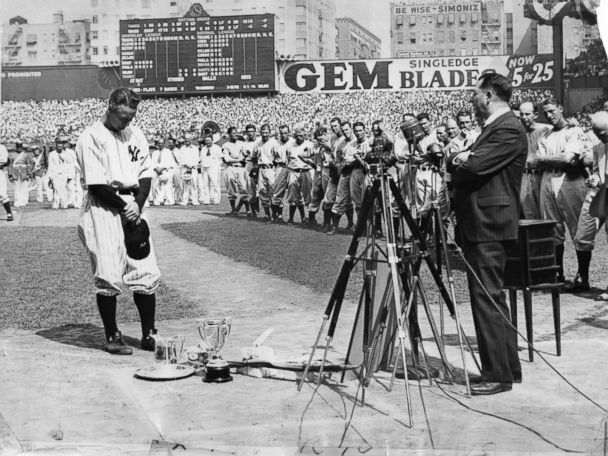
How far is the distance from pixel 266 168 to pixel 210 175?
5.58 m

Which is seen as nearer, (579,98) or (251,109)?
(579,98)

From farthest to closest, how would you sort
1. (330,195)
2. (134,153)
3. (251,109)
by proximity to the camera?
(330,195)
(251,109)
(134,153)

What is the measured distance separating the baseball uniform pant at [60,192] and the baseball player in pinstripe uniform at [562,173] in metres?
15.7

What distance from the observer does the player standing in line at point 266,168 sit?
688 inches

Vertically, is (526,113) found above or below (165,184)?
above

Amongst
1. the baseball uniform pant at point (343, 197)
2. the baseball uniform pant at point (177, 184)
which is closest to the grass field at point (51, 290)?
the baseball uniform pant at point (343, 197)

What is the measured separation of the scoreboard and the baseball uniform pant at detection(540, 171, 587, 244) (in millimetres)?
2986

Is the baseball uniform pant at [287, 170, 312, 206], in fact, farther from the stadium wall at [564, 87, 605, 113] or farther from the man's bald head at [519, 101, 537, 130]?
the man's bald head at [519, 101, 537, 130]

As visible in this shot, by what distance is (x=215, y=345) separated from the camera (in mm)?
5441

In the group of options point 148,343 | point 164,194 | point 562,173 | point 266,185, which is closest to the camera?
point 148,343

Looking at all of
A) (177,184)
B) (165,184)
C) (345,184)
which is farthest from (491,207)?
(177,184)

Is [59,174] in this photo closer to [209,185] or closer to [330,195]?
[209,185]

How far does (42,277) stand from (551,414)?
726 centimetres

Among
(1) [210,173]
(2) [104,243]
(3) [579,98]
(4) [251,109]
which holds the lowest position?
(2) [104,243]
